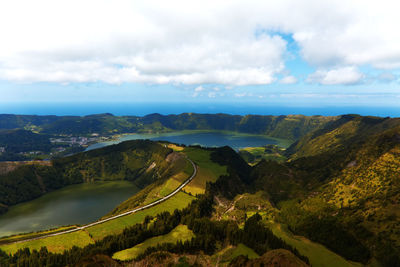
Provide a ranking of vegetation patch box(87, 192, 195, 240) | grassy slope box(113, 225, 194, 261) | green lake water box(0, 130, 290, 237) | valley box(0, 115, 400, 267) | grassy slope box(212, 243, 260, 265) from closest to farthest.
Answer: grassy slope box(212, 243, 260, 265), grassy slope box(113, 225, 194, 261), valley box(0, 115, 400, 267), vegetation patch box(87, 192, 195, 240), green lake water box(0, 130, 290, 237)

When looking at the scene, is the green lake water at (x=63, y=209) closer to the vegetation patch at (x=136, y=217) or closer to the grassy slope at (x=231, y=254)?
the vegetation patch at (x=136, y=217)

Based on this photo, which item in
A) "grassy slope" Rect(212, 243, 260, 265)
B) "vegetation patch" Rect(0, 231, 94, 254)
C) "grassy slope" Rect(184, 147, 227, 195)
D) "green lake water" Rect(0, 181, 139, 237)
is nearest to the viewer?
"grassy slope" Rect(212, 243, 260, 265)

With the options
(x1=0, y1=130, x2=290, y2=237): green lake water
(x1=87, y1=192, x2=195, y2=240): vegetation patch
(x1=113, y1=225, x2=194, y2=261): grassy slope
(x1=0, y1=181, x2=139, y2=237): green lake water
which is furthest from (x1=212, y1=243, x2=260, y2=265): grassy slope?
(x1=0, y1=181, x2=139, y2=237): green lake water

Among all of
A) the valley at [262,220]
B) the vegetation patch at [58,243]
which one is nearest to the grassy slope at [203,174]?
the valley at [262,220]

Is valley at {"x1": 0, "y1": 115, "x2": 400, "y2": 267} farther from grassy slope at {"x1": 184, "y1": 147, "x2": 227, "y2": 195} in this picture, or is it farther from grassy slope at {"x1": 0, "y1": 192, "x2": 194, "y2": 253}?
grassy slope at {"x1": 184, "y1": 147, "x2": 227, "y2": 195}

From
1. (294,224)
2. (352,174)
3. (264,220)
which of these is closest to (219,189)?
(264,220)

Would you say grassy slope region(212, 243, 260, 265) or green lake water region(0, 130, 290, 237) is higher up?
grassy slope region(212, 243, 260, 265)

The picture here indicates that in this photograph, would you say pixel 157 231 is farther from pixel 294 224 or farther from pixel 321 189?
pixel 321 189

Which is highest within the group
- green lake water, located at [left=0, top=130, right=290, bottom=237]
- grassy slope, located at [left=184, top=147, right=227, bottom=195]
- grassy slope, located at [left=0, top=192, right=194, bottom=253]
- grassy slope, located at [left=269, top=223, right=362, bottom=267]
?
grassy slope, located at [left=184, top=147, right=227, bottom=195]
